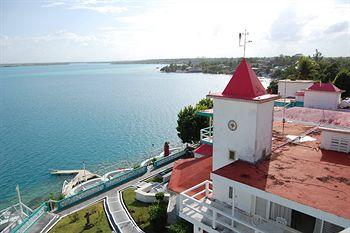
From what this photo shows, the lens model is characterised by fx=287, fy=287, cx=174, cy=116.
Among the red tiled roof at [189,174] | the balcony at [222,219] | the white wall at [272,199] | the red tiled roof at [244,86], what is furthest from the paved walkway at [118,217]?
the red tiled roof at [244,86]

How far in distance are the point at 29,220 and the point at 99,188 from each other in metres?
7.59

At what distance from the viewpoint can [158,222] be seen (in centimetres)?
2111

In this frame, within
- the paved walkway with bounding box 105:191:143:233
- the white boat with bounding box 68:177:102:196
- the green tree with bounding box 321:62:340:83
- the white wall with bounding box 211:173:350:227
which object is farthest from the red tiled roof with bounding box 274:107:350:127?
the green tree with bounding box 321:62:340:83

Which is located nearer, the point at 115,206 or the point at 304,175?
the point at 304,175

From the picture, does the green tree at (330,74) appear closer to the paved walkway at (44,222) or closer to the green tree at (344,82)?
the green tree at (344,82)

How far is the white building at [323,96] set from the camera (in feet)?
109

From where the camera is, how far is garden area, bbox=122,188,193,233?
18547 millimetres

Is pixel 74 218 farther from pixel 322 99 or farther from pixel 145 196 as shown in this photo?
pixel 322 99

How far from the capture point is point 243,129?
1538cm

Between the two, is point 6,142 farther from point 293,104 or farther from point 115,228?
point 293,104

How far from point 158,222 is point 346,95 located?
49.9 metres

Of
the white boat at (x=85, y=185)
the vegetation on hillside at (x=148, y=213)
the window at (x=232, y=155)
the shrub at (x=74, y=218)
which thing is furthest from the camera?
the white boat at (x=85, y=185)

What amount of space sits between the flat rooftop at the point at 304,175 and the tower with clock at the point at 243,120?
29.8 inches

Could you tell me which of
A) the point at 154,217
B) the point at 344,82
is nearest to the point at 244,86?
the point at 154,217
